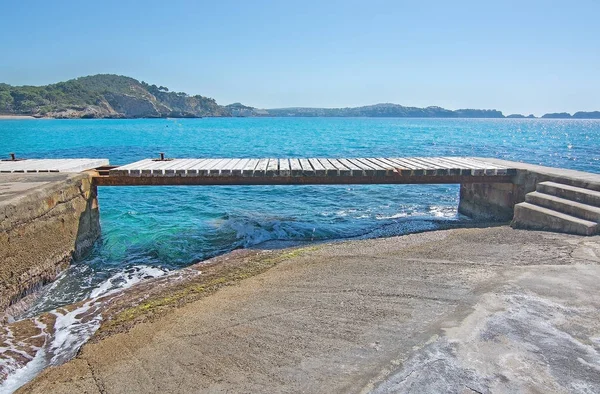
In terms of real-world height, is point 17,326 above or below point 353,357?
below

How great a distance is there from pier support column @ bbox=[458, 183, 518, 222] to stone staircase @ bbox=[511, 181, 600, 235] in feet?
5.93

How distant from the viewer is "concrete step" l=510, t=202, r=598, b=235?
757cm

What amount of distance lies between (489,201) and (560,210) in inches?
159

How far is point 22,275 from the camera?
7570mm

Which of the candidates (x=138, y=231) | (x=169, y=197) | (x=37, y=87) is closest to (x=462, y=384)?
(x=138, y=231)

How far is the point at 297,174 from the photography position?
1091 centimetres

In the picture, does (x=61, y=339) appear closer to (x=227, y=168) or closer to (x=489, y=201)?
(x=227, y=168)

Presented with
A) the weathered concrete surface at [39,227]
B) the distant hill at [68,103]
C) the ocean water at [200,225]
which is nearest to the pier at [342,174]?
the weathered concrete surface at [39,227]

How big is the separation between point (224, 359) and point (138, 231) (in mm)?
10020

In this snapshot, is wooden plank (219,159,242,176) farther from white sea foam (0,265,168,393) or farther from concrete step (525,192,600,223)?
concrete step (525,192,600,223)

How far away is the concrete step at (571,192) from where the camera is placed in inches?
326

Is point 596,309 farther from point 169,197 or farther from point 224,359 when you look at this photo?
point 169,197

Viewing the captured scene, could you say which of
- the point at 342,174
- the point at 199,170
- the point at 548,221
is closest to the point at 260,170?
the point at 199,170

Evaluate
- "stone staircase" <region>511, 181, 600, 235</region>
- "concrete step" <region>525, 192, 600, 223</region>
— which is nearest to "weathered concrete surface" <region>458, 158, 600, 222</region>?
"stone staircase" <region>511, 181, 600, 235</region>
